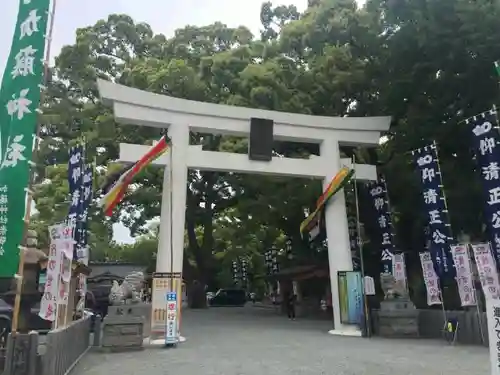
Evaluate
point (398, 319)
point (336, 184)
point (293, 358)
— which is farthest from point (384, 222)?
point (293, 358)

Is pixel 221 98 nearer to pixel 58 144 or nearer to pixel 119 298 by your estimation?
pixel 58 144

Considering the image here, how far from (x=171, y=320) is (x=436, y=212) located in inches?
270

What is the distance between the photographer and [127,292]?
11.6 metres

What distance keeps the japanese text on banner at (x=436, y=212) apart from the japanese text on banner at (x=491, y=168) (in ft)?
4.96

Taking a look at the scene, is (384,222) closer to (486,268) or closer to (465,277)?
(465,277)

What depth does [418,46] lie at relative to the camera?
49.6ft

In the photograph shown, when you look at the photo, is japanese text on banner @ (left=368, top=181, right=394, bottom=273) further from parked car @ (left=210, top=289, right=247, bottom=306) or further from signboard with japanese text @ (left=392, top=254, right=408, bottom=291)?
parked car @ (left=210, top=289, right=247, bottom=306)

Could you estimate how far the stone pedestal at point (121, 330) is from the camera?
10.7 m

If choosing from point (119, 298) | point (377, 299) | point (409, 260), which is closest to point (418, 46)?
point (409, 260)

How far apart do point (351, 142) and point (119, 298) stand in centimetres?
861

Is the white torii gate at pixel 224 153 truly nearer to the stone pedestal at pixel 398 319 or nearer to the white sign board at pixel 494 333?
the stone pedestal at pixel 398 319

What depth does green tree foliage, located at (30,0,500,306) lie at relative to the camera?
1495 centimetres

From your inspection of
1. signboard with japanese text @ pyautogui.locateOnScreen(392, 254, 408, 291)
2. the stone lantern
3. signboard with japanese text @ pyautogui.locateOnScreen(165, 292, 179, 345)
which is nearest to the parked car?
signboard with japanese text @ pyautogui.locateOnScreen(392, 254, 408, 291)

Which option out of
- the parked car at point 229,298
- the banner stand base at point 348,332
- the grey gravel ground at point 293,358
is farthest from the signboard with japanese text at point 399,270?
the parked car at point 229,298
